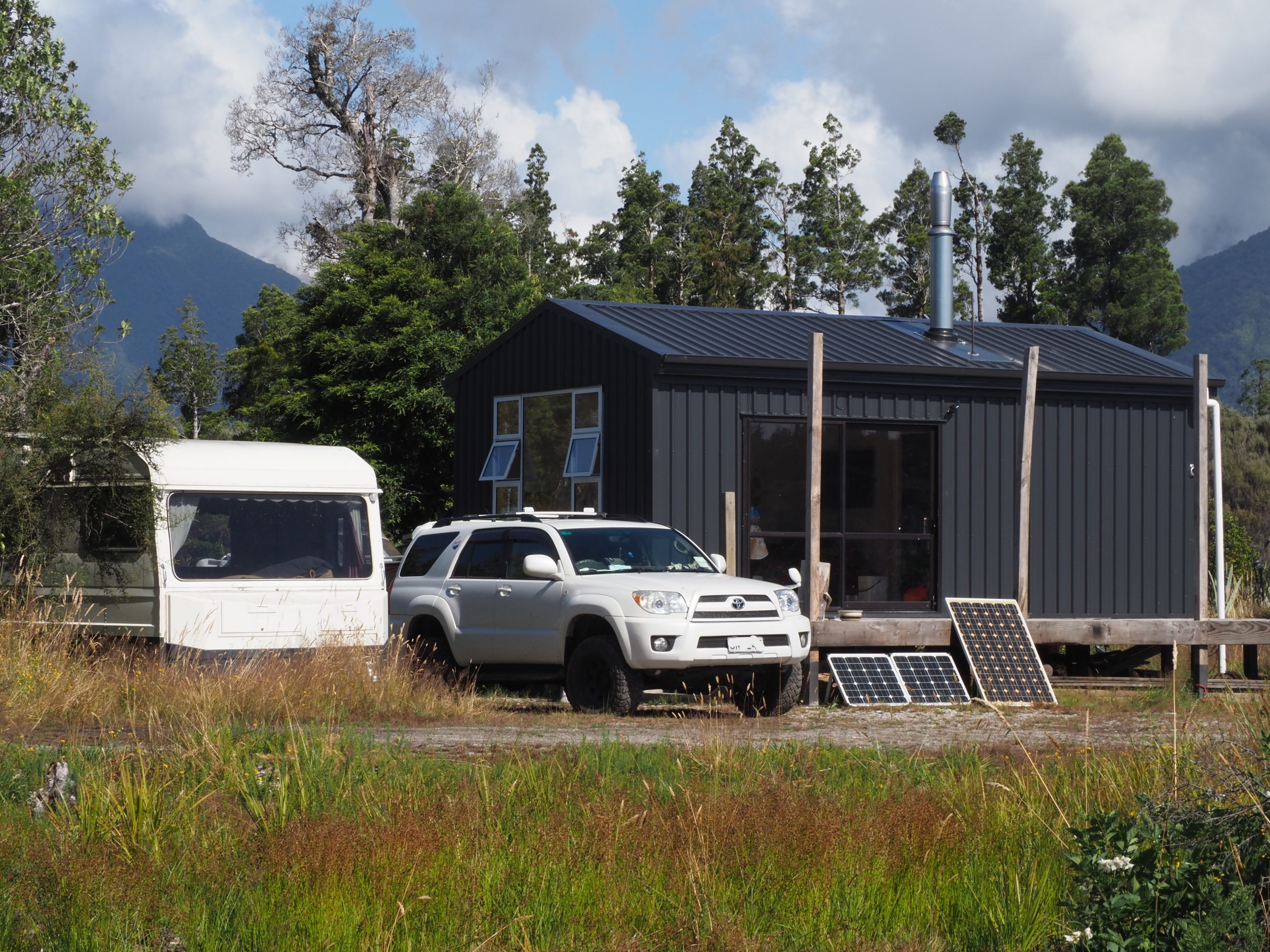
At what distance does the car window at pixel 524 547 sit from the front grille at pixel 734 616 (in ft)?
6.06

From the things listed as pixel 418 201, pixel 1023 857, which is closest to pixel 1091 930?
pixel 1023 857

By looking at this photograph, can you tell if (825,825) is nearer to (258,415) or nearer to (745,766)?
(745,766)

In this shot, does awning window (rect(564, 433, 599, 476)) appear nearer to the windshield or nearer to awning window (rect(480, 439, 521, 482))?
awning window (rect(480, 439, 521, 482))

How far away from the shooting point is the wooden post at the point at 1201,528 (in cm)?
1539

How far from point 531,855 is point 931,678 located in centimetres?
896

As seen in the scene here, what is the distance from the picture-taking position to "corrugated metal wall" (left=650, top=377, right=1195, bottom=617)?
1731 centimetres

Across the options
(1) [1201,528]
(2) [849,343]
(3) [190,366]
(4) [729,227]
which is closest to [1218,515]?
(1) [1201,528]

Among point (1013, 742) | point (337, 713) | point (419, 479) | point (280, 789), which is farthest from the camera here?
point (419, 479)

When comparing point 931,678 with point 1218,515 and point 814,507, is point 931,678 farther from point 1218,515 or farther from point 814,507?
point 1218,515

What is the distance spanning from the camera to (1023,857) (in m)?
6.36

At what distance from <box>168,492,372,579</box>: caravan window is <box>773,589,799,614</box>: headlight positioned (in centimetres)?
373

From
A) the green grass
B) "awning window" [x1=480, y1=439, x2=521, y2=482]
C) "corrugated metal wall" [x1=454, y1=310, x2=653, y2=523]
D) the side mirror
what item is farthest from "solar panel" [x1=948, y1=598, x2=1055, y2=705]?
"awning window" [x1=480, y1=439, x2=521, y2=482]

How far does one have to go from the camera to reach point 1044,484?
1895cm

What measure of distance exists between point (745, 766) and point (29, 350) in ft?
47.8
